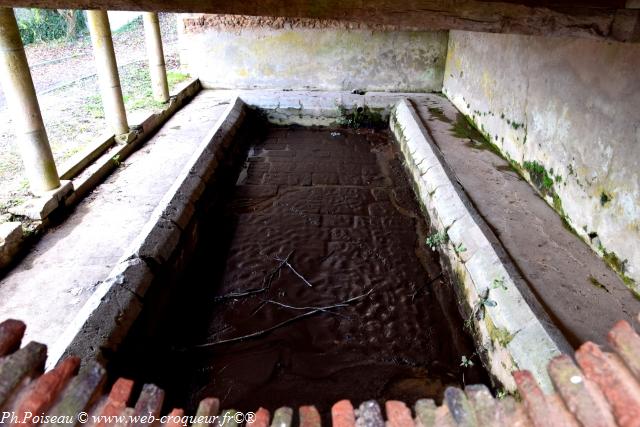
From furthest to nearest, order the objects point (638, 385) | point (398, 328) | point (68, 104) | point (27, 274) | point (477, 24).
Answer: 1. point (68, 104)
2. point (398, 328)
3. point (27, 274)
4. point (477, 24)
5. point (638, 385)

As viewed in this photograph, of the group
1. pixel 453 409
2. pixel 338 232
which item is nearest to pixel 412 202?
pixel 338 232

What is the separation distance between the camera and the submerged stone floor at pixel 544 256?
128 inches

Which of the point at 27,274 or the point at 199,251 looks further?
the point at 199,251

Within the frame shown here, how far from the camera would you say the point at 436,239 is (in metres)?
5.06

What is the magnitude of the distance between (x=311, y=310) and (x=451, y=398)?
2.96 meters

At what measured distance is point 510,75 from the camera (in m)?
6.25

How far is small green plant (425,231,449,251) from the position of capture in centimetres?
485

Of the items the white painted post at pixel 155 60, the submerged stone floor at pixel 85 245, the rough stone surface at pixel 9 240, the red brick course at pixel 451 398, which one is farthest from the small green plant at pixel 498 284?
the white painted post at pixel 155 60

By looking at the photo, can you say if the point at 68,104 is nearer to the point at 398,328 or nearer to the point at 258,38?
the point at 258,38

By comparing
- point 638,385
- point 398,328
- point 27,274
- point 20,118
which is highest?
point 638,385

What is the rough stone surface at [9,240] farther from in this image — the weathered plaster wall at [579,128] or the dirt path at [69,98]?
the weathered plaster wall at [579,128]

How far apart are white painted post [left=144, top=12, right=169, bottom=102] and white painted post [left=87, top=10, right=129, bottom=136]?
167 cm

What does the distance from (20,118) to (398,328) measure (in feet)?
13.5

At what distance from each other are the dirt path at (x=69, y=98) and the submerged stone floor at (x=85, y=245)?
0.68 meters
